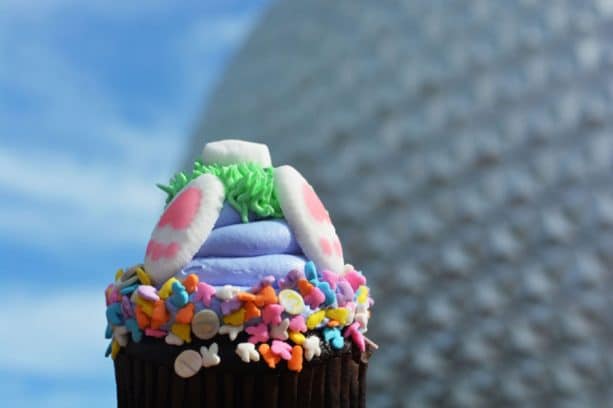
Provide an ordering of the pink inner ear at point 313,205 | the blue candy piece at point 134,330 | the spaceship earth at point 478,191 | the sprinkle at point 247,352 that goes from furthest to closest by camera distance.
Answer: the spaceship earth at point 478,191, the pink inner ear at point 313,205, the blue candy piece at point 134,330, the sprinkle at point 247,352

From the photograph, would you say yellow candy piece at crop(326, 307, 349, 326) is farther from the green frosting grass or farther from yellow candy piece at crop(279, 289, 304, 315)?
the green frosting grass

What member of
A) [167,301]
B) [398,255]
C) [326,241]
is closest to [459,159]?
[398,255]

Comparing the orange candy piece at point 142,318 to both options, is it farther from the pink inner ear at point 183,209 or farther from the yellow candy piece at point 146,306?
the pink inner ear at point 183,209

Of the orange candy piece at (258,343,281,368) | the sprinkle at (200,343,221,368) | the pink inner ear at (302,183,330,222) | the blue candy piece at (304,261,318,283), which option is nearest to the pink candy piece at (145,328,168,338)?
the sprinkle at (200,343,221,368)

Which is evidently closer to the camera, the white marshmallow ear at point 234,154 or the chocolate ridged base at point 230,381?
the chocolate ridged base at point 230,381

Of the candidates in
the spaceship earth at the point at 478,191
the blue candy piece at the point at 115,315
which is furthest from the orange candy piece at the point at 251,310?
the spaceship earth at the point at 478,191
